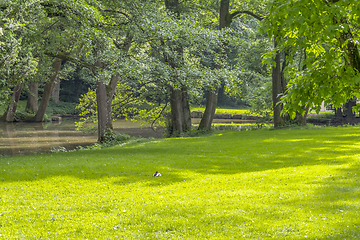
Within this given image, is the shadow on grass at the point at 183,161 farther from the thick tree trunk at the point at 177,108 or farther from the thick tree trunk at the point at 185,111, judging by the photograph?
the thick tree trunk at the point at 185,111

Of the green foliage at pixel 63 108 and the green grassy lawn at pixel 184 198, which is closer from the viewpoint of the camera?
the green grassy lawn at pixel 184 198

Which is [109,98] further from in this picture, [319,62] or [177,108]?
[319,62]

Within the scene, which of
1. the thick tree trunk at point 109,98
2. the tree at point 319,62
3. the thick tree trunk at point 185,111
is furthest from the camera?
the thick tree trunk at point 185,111

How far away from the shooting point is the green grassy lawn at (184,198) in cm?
632

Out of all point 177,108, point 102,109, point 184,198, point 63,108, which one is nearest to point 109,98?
point 102,109

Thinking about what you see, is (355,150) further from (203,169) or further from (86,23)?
(86,23)

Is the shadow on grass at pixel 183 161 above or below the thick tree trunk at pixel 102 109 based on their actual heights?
below

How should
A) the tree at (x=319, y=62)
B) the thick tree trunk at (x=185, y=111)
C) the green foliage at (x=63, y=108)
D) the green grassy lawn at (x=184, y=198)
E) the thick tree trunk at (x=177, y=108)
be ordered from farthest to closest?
the green foliage at (x=63, y=108) → the thick tree trunk at (x=185, y=111) → the thick tree trunk at (x=177, y=108) → the green grassy lawn at (x=184, y=198) → the tree at (x=319, y=62)

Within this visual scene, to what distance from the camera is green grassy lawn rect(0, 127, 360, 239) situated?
6.32 meters

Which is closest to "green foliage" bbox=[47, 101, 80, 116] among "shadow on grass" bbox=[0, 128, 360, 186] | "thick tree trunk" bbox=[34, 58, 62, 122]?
"thick tree trunk" bbox=[34, 58, 62, 122]

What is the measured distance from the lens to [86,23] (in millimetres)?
15844

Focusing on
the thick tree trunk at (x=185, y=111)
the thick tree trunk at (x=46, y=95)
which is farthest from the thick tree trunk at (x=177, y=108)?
the thick tree trunk at (x=46, y=95)

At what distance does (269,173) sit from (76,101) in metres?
57.8

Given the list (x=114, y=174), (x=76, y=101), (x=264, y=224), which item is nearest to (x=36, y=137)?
(x=114, y=174)
